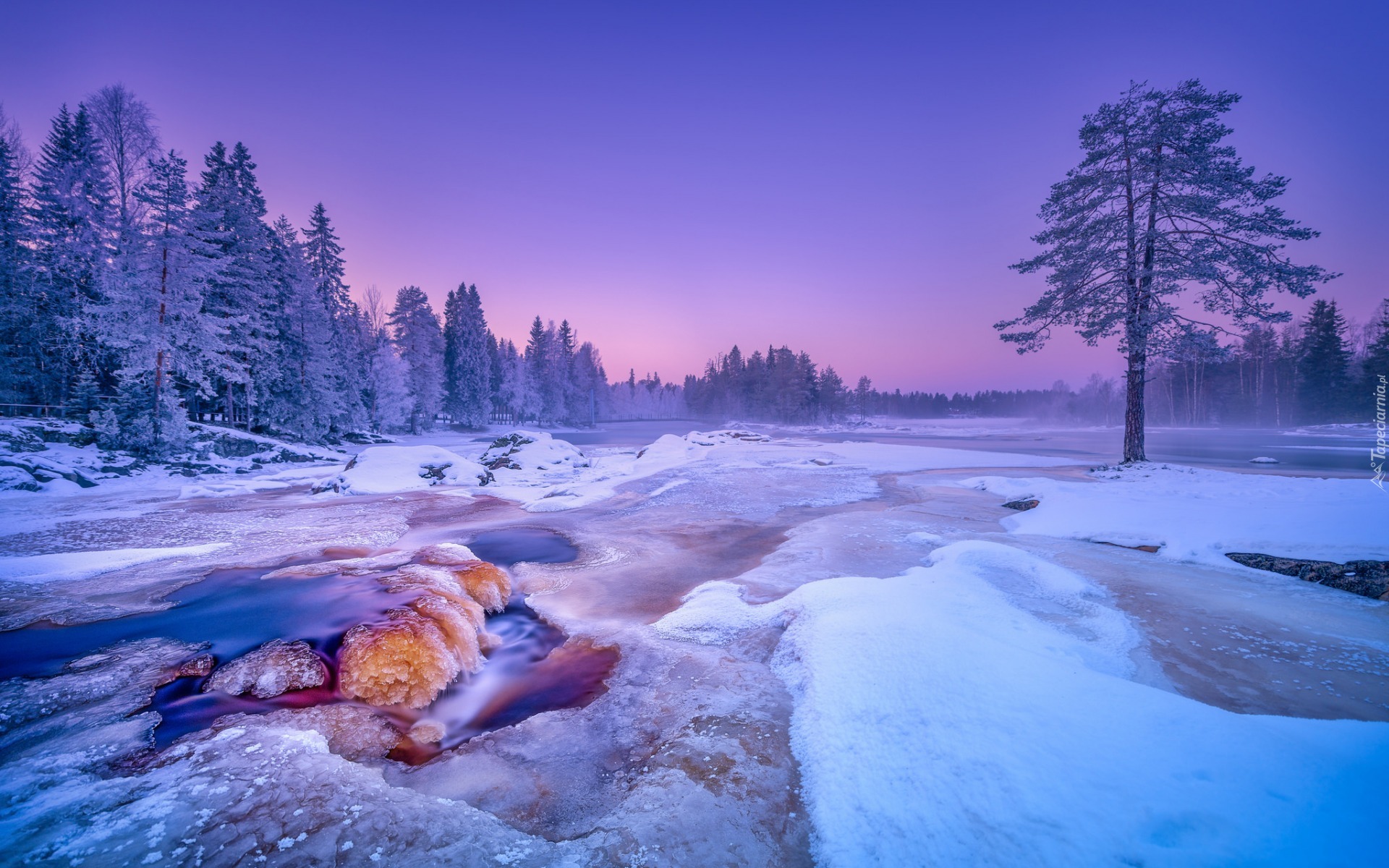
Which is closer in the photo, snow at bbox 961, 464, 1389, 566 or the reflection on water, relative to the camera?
the reflection on water

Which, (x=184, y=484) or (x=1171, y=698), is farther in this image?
(x=184, y=484)

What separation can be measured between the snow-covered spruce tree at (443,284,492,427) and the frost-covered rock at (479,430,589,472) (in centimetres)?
3195

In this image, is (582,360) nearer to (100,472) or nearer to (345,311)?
(345,311)

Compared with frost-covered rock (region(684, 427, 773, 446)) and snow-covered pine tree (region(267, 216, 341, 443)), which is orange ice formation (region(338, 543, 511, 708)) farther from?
snow-covered pine tree (region(267, 216, 341, 443))

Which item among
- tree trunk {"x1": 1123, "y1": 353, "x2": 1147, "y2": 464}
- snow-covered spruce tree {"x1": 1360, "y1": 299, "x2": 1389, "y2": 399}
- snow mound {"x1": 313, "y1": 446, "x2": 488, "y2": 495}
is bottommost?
snow mound {"x1": 313, "y1": 446, "x2": 488, "y2": 495}

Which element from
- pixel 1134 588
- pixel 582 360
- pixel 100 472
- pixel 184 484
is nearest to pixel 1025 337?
pixel 1134 588

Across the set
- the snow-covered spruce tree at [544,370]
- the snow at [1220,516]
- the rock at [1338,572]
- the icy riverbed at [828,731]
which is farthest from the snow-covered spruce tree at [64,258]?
the snow-covered spruce tree at [544,370]

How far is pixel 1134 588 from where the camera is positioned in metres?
5.82

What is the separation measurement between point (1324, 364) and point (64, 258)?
3438 inches

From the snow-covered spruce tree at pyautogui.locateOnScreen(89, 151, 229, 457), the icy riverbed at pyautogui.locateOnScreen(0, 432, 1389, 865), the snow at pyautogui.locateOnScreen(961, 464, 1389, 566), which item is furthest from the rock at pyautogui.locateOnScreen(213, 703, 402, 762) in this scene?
the snow-covered spruce tree at pyautogui.locateOnScreen(89, 151, 229, 457)

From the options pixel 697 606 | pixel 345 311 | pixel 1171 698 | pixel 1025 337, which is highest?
pixel 345 311

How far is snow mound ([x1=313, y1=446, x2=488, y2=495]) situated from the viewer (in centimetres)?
1508

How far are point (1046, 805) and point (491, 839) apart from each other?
294 centimetres

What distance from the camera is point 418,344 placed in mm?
45000
